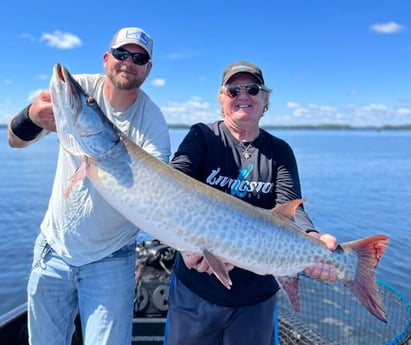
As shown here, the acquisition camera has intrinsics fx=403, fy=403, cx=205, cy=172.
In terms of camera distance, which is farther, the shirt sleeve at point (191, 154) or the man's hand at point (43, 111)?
the shirt sleeve at point (191, 154)

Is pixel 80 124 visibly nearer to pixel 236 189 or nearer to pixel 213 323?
pixel 236 189

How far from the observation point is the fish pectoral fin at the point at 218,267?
2747mm

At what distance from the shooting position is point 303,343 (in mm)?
4695

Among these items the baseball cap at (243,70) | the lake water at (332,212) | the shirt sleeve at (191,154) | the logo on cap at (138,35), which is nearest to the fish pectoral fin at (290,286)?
the shirt sleeve at (191,154)

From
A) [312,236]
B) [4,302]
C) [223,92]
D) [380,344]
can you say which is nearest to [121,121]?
[223,92]

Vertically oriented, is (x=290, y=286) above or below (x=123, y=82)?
below

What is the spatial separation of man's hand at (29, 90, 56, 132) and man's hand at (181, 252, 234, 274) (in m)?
1.37

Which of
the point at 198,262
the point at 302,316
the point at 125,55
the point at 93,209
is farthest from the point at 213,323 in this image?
the point at 302,316

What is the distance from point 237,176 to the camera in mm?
3275

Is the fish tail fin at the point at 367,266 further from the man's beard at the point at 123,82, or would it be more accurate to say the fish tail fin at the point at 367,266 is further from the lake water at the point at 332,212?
the lake water at the point at 332,212

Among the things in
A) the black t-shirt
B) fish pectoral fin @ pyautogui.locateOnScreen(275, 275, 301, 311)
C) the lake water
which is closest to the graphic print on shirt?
the black t-shirt

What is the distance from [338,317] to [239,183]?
16.7ft

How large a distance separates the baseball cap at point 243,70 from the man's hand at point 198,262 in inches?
57.0

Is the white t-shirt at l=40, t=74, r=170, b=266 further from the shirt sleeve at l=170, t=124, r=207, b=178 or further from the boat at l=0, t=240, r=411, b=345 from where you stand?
the boat at l=0, t=240, r=411, b=345
